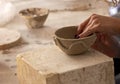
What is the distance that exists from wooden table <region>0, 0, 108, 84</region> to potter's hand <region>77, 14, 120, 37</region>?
17.0 inches

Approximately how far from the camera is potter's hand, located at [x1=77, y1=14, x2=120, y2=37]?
4.23 feet

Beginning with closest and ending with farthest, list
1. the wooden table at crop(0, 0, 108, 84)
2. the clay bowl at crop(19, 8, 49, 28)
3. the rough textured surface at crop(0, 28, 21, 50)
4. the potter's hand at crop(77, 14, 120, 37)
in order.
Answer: the potter's hand at crop(77, 14, 120, 37) < the wooden table at crop(0, 0, 108, 84) < the rough textured surface at crop(0, 28, 21, 50) < the clay bowl at crop(19, 8, 49, 28)

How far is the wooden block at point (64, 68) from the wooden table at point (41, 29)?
0.22m

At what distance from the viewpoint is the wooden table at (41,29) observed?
1.58m

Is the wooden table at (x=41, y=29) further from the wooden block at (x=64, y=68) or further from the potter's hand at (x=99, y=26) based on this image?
the potter's hand at (x=99, y=26)

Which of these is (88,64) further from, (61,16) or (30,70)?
(61,16)

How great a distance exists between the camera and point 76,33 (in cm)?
138

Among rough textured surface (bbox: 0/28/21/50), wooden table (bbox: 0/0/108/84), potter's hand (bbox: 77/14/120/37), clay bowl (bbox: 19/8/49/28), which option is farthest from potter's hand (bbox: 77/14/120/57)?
clay bowl (bbox: 19/8/49/28)

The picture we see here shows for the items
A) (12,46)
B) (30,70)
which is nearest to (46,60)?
(30,70)

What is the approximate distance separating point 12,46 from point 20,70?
53 centimetres

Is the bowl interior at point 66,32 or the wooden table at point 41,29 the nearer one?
the bowl interior at point 66,32

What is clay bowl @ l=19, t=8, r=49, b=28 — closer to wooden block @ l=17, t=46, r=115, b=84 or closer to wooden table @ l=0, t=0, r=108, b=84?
wooden table @ l=0, t=0, r=108, b=84

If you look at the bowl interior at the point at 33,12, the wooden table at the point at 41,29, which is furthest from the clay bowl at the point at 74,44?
the bowl interior at the point at 33,12

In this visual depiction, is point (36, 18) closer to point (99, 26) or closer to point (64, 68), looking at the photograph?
point (99, 26)
